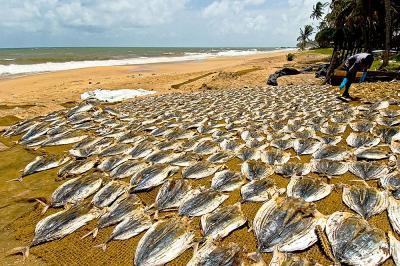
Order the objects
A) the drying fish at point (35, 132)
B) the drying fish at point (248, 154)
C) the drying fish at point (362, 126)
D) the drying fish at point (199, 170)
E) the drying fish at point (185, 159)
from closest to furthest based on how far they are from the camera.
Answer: the drying fish at point (199, 170), the drying fish at point (185, 159), the drying fish at point (248, 154), the drying fish at point (362, 126), the drying fish at point (35, 132)

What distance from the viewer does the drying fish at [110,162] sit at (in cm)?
611

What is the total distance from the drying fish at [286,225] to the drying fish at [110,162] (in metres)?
3.09

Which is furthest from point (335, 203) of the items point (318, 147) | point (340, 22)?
point (340, 22)

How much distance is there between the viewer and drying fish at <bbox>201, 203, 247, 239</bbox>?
153 inches

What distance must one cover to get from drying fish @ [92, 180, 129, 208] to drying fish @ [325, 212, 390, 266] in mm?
2947

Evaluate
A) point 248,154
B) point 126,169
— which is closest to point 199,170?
point 248,154

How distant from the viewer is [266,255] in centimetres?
353

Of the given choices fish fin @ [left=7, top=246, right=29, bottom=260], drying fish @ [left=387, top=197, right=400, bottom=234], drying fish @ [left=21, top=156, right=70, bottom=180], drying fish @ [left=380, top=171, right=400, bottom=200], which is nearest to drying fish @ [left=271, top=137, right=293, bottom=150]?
drying fish @ [left=380, top=171, right=400, bottom=200]

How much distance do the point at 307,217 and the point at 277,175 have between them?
141 centimetres

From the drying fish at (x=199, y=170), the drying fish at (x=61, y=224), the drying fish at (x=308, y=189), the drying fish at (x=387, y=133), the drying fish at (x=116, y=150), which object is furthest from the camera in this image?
the drying fish at (x=116, y=150)

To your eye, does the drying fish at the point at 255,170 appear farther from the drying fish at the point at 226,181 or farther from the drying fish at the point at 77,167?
the drying fish at the point at 77,167

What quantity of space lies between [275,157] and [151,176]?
2.19 metres

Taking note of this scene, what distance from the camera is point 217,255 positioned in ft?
11.2

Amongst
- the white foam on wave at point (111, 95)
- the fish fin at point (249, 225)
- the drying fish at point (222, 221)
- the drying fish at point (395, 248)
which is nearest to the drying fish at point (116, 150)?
the drying fish at point (222, 221)
